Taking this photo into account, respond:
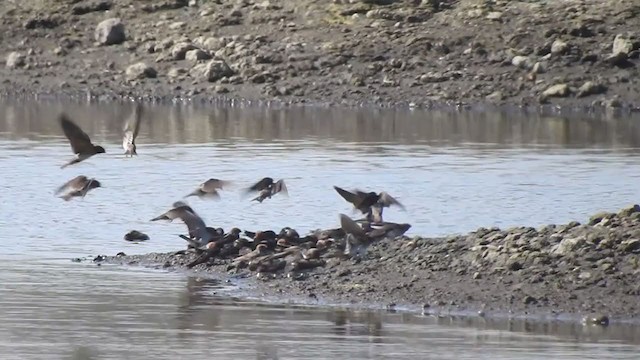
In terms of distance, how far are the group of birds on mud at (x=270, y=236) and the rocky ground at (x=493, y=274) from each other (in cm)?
9

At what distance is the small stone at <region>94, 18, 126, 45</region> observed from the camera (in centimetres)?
3412

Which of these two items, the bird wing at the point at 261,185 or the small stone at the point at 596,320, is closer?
the small stone at the point at 596,320

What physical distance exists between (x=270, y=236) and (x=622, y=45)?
1678cm

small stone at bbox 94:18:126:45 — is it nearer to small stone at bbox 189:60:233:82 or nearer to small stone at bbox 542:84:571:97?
small stone at bbox 189:60:233:82

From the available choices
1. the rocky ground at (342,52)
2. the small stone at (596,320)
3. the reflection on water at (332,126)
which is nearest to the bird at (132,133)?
the small stone at (596,320)

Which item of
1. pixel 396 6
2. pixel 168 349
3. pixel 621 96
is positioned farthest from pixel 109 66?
pixel 168 349

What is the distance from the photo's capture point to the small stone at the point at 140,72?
3275 centimetres

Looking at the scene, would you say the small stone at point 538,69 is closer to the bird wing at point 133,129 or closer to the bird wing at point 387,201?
the bird wing at point 387,201

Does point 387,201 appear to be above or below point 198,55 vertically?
below

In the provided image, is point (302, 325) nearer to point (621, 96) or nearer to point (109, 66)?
point (621, 96)

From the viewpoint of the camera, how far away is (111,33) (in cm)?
3412

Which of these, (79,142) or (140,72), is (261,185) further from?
(140,72)

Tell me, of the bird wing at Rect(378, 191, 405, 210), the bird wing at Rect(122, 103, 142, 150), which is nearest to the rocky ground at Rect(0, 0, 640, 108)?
the bird wing at Rect(378, 191, 405, 210)

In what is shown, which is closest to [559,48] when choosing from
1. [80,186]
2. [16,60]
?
[16,60]
